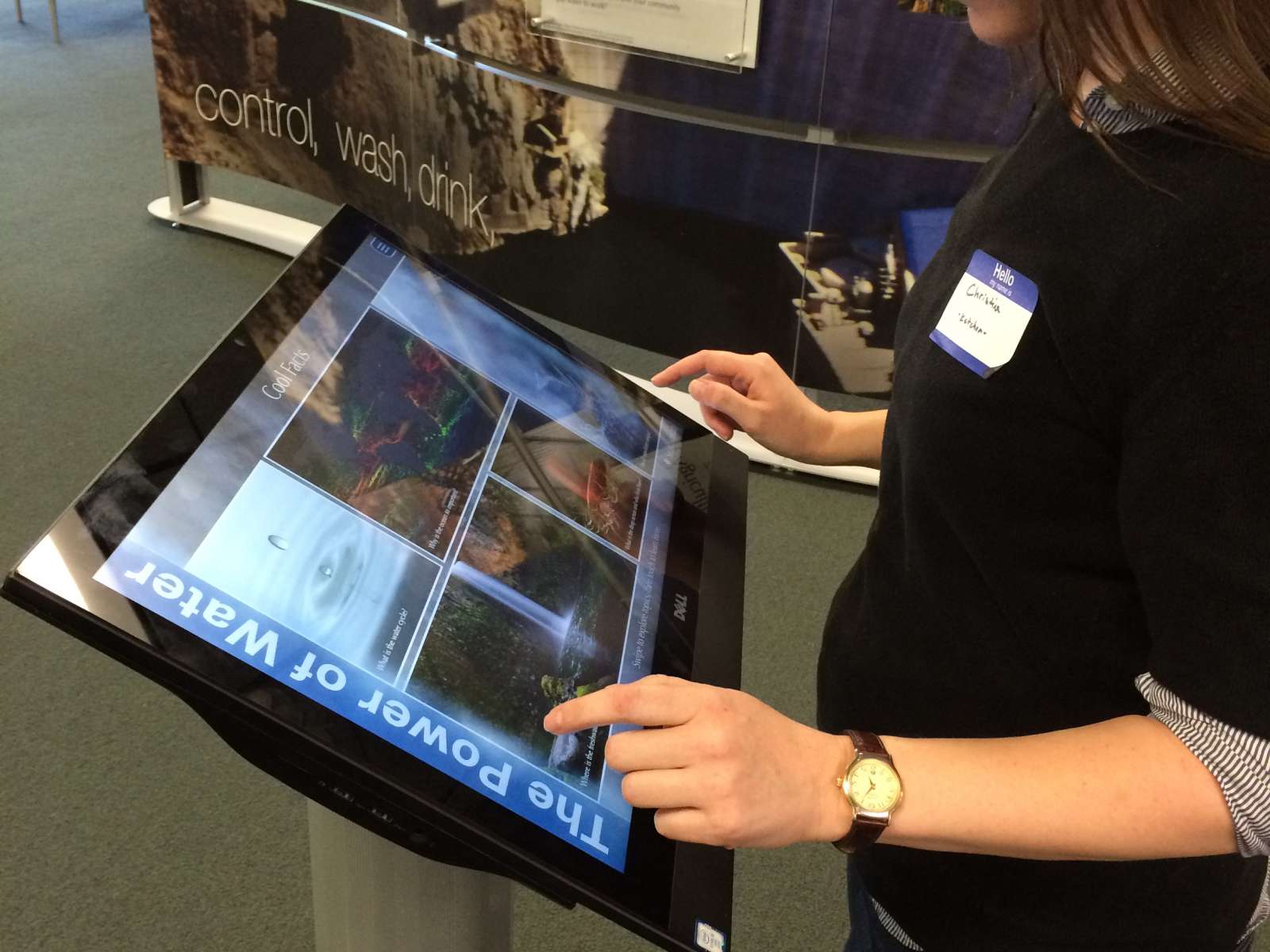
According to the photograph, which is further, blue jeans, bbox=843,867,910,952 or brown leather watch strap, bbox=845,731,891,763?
blue jeans, bbox=843,867,910,952

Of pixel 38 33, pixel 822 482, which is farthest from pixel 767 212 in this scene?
pixel 38 33

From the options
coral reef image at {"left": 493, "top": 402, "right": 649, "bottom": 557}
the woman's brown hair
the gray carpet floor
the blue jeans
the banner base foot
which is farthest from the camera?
the banner base foot

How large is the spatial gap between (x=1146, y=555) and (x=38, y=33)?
6170 mm

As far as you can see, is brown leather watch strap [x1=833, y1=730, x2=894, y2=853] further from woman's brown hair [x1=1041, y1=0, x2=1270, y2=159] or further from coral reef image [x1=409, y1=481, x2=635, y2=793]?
woman's brown hair [x1=1041, y1=0, x2=1270, y2=159]

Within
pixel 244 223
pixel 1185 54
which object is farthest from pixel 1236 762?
pixel 244 223

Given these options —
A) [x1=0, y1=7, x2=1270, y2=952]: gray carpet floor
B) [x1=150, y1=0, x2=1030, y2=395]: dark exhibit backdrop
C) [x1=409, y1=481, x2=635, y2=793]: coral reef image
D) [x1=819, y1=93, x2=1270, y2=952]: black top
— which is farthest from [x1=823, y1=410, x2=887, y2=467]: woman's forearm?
[x1=150, y1=0, x2=1030, y2=395]: dark exhibit backdrop

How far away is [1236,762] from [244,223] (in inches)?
144

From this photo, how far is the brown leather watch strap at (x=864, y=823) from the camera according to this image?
611 millimetres

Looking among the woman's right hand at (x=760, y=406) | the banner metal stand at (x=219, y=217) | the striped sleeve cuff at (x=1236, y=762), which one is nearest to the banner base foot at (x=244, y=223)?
the banner metal stand at (x=219, y=217)

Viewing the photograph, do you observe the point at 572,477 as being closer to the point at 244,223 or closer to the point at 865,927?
the point at 865,927

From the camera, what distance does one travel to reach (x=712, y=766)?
59 cm

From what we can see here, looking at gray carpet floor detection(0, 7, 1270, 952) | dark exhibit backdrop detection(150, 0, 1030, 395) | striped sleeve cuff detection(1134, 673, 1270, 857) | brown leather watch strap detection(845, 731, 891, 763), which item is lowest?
gray carpet floor detection(0, 7, 1270, 952)

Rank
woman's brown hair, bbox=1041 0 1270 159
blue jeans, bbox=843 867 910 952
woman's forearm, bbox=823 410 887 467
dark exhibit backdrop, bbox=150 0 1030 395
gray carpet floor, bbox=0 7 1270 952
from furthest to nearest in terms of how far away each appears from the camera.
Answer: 1. dark exhibit backdrop, bbox=150 0 1030 395
2. gray carpet floor, bbox=0 7 1270 952
3. woman's forearm, bbox=823 410 887 467
4. blue jeans, bbox=843 867 910 952
5. woman's brown hair, bbox=1041 0 1270 159

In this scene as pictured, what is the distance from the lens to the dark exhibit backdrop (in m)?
2.30
